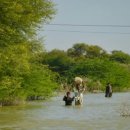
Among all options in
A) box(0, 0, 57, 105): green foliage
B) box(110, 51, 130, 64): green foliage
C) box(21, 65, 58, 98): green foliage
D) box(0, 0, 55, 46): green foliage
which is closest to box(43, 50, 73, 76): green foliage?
box(110, 51, 130, 64): green foliage

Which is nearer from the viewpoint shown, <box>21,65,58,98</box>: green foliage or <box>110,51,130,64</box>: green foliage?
<box>21,65,58,98</box>: green foliage

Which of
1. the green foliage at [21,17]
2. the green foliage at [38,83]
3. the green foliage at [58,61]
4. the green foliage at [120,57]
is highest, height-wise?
the green foliage at [120,57]

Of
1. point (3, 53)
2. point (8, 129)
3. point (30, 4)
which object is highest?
point (30, 4)

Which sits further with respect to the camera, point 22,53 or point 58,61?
point 58,61

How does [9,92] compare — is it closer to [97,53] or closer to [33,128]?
[33,128]

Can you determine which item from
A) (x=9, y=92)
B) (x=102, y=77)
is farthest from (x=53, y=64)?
(x=9, y=92)

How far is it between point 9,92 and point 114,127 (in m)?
22.1

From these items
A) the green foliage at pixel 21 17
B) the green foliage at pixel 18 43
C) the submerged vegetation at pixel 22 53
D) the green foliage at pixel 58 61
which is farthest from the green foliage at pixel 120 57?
the green foliage at pixel 21 17

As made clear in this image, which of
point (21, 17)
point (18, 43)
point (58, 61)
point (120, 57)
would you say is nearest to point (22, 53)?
point (18, 43)

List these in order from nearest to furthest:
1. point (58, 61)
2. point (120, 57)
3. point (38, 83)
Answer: point (38, 83), point (58, 61), point (120, 57)

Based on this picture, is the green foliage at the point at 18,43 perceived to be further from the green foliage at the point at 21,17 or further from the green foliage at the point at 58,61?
the green foliage at the point at 58,61

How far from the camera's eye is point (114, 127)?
2203 cm

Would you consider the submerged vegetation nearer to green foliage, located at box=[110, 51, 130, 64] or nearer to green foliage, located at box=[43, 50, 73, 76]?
green foliage, located at box=[43, 50, 73, 76]

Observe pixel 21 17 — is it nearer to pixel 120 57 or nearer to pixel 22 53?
pixel 22 53
